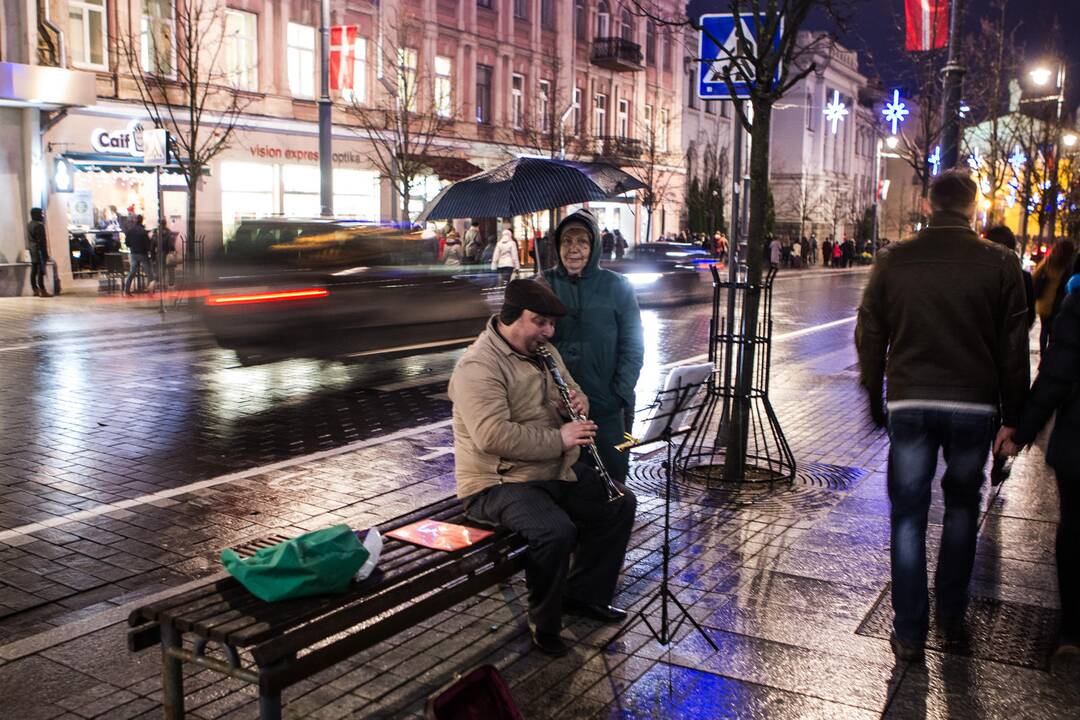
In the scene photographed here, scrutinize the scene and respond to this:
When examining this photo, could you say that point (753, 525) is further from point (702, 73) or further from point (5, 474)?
point (5, 474)

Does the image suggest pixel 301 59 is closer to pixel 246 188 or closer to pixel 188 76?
pixel 246 188

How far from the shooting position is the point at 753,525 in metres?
6.78

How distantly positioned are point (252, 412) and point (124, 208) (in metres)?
20.6

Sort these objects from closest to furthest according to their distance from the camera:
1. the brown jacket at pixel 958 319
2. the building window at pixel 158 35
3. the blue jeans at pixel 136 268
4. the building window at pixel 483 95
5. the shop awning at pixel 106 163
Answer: the brown jacket at pixel 958 319 → the blue jeans at pixel 136 268 → the shop awning at pixel 106 163 → the building window at pixel 158 35 → the building window at pixel 483 95

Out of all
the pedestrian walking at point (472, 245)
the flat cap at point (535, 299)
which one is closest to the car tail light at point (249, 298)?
the flat cap at point (535, 299)

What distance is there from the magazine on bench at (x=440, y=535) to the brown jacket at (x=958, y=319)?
197 centimetres

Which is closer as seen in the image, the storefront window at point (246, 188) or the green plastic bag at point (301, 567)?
the green plastic bag at point (301, 567)

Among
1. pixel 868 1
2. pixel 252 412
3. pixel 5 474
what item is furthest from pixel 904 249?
pixel 252 412

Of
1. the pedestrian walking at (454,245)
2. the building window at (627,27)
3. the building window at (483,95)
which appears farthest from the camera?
the building window at (627,27)

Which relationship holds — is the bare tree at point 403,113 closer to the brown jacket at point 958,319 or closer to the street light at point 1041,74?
the street light at point 1041,74

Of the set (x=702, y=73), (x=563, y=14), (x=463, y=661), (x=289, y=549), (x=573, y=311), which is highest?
(x=563, y=14)

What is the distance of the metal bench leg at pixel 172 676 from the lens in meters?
3.66

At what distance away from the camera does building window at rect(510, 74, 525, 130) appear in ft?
136

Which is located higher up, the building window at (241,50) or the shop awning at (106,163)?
the building window at (241,50)
